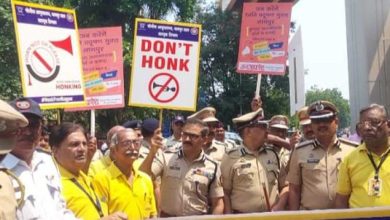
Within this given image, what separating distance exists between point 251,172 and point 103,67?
2663 millimetres

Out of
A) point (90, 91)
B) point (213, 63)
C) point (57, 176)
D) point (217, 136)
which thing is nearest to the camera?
point (57, 176)

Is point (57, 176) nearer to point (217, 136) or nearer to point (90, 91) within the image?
point (90, 91)

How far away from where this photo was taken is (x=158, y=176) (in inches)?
217

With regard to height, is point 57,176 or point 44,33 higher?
point 44,33

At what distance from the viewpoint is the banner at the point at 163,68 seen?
617cm

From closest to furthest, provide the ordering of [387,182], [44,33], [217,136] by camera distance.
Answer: [387,182] → [44,33] → [217,136]

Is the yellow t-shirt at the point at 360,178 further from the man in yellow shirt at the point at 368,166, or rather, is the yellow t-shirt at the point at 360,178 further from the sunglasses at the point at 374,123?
the sunglasses at the point at 374,123

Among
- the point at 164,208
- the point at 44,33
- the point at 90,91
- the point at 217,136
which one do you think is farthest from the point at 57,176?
the point at 217,136

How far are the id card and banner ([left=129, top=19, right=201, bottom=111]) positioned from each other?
7.13 ft

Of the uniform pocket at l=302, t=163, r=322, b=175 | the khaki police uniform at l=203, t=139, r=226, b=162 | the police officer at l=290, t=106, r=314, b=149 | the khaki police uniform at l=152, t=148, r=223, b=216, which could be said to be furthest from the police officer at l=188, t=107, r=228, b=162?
the uniform pocket at l=302, t=163, r=322, b=175

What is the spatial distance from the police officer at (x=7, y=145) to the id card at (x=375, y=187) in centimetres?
280

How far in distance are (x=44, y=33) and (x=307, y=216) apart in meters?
3.46

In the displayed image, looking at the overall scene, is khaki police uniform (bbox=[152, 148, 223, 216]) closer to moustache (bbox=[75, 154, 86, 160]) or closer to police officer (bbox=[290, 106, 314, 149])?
police officer (bbox=[290, 106, 314, 149])

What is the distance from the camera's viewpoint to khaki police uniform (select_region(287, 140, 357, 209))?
489cm
